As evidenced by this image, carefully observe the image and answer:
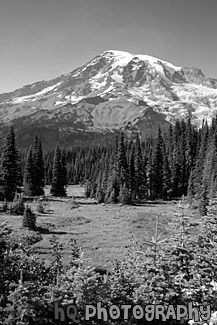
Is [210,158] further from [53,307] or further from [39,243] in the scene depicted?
[53,307]

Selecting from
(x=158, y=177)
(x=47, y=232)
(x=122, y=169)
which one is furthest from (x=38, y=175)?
(x=47, y=232)

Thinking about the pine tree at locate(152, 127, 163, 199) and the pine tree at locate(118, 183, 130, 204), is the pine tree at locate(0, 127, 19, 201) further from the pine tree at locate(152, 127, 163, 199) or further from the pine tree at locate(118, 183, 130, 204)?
the pine tree at locate(152, 127, 163, 199)

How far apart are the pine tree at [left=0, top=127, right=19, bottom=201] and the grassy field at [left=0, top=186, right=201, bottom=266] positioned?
4432mm

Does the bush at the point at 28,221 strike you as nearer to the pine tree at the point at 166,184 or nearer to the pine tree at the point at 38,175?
the pine tree at the point at 38,175

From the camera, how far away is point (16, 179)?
59062mm

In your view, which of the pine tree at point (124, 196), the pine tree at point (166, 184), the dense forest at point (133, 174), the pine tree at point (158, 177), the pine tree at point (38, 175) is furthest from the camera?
the pine tree at point (166, 184)

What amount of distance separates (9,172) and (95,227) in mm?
22541

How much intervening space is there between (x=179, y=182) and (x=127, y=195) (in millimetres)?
31752

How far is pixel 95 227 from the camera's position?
43750 millimetres

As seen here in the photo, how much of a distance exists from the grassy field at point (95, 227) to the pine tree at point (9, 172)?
4432 mm

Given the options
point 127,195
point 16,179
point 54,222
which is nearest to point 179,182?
point 127,195

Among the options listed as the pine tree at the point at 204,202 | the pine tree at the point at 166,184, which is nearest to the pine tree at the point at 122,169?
the pine tree at the point at 166,184

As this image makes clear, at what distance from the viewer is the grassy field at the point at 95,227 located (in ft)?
100

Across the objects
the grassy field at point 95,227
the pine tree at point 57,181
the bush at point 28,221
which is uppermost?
the pine tree at point 57,181
